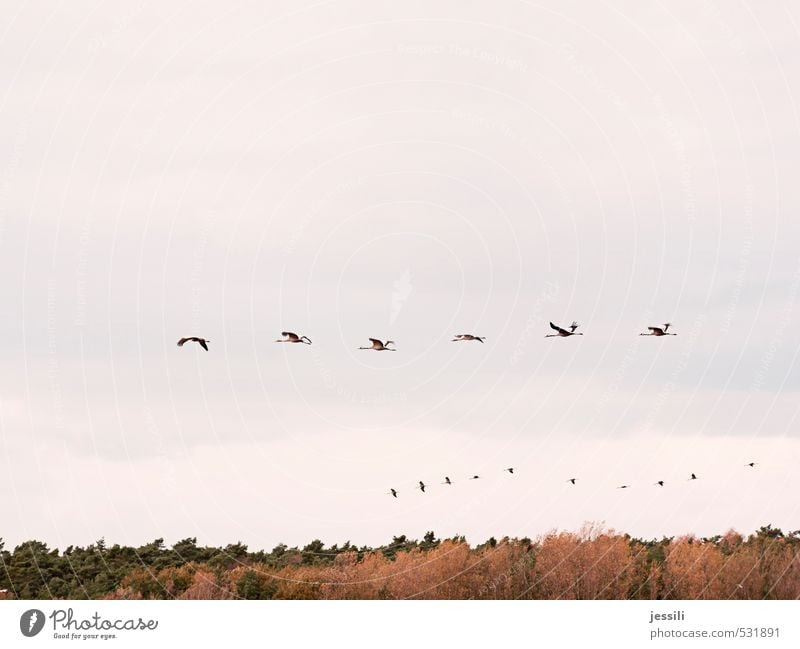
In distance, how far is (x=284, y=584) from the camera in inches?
7520

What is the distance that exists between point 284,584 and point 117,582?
21673mm
